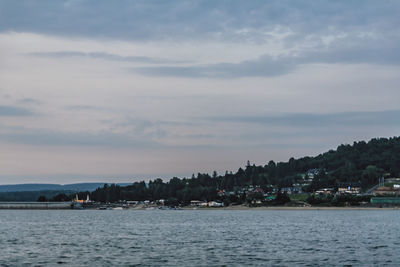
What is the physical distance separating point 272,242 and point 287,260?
75.3 ft

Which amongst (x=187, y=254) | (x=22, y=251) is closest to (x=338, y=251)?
(x=187, y=254)

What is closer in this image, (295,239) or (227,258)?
(227,258)

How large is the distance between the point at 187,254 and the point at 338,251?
17287 mm

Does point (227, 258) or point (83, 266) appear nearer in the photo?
point (83, 266)

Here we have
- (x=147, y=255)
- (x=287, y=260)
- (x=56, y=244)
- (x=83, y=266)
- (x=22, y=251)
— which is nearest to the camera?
(x=83, y=266)

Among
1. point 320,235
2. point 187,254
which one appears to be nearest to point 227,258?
point 187,254

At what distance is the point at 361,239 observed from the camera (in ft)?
317

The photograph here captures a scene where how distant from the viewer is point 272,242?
299ft

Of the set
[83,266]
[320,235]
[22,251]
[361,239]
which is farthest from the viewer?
[320,235]

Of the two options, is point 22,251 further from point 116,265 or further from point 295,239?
point 295,239

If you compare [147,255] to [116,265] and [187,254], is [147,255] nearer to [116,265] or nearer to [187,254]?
[187,254]

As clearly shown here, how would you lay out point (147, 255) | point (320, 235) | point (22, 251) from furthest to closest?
point (320, 235) < point (22, 251) < point (147, 255)

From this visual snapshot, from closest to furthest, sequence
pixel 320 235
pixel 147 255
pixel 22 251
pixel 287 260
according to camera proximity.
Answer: pixel 287 260 < pixel 147 255 < pixel 22 251 < pixel 320 235

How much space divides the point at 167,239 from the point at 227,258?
2881 centimetres
